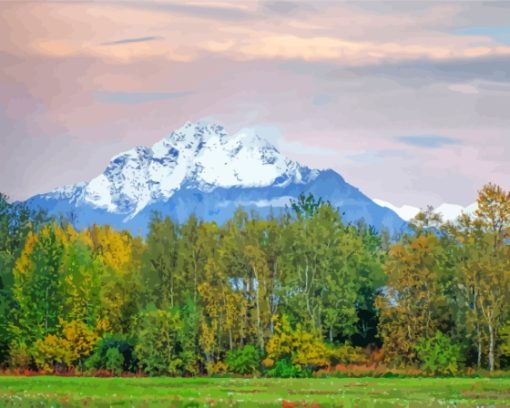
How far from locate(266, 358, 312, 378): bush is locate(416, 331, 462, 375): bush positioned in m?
8.33

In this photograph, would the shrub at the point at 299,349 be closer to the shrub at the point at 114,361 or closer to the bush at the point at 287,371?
the bush at the point at 287,371

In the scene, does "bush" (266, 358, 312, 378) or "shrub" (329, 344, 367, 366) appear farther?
"shrub" (329, 344, 367, 366)

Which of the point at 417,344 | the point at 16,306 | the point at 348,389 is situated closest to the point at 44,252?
the point at 16,306

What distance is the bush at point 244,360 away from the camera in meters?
85.2

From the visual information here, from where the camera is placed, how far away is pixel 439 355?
274 ft

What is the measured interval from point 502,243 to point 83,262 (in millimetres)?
34757

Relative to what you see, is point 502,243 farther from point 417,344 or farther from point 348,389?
point 348,389

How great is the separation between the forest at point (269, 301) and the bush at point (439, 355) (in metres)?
0.12

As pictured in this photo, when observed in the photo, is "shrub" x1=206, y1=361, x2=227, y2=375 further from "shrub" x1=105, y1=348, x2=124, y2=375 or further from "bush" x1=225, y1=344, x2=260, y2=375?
"shrub" x1=105, y1=348, x2=124, y2=375

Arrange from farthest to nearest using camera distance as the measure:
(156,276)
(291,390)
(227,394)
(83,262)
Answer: (83,262)
(156,276)
(291,390)
(227,394)

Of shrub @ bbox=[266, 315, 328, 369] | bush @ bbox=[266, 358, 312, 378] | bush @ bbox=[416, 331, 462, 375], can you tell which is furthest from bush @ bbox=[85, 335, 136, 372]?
bush @ bbox=[416, 331, 462, 375]

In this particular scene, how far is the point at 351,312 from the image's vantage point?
8938cm

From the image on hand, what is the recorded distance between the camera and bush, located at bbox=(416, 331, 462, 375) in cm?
8300

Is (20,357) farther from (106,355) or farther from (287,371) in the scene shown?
(287,371)
